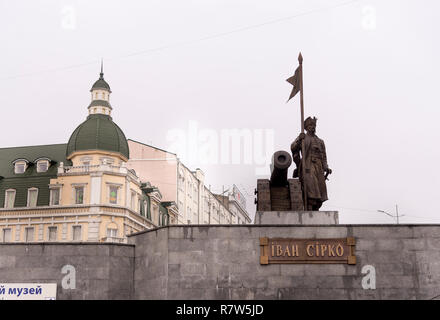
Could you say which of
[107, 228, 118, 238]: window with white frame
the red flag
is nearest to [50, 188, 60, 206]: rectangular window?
[107, 228, 118, 238]: window with white frame

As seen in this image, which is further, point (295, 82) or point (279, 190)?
point (295, 82)

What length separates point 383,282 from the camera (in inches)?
635

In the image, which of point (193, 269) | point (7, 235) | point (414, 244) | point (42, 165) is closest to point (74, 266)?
point (193, 269)

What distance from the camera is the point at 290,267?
16250 mm

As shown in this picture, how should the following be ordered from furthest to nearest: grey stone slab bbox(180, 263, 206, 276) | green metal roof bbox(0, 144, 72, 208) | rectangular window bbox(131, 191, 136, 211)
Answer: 1. rectangular window bbox(131, 191, 136, 211)
2. green metal roof bbox(0, 144, 72, 208)
3. grey stone slab bbox(180, 263, 206, 276)

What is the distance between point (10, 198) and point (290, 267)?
3948 centimetres

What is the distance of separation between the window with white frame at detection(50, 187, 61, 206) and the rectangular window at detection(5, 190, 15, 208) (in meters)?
3.39

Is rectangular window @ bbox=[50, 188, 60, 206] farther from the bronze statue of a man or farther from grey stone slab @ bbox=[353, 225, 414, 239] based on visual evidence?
grey stone slab @ bbox=[353, 225, 414, 239]

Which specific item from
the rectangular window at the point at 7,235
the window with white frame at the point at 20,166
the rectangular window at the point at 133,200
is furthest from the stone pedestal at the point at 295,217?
the window with white frame at the point at 20,166

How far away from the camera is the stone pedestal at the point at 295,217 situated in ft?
55.9

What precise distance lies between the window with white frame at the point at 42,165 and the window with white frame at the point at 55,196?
9.75ft

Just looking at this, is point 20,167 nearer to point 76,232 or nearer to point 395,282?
point 76,232

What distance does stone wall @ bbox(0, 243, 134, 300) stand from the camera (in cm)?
1705
